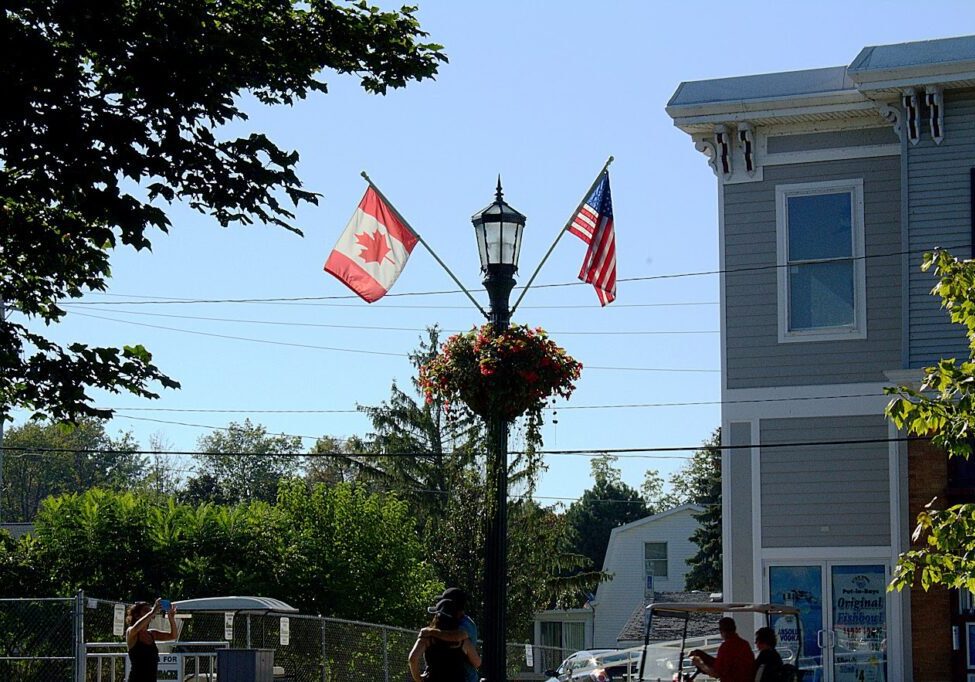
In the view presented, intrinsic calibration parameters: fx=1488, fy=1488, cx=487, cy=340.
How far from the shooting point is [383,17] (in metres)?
11.8

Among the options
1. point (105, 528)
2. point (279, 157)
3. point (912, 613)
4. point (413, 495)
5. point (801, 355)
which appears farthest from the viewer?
point (413, 495)

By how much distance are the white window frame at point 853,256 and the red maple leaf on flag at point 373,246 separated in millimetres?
7672

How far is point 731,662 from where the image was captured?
1463cm

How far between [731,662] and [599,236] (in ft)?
18.2

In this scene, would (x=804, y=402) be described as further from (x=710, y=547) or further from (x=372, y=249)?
(x=710, y=547)

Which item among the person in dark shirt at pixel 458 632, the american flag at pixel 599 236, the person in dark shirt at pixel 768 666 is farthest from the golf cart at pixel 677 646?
the person in dark shirt at pixel 458 632

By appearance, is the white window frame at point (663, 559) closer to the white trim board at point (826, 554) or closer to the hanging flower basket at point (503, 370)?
the white trim board at point (826, 554)

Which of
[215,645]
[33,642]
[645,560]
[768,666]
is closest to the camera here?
[768,666]

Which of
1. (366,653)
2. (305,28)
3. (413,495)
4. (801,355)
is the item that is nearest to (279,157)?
(305,28)

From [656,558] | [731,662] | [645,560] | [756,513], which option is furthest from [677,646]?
[656,558]

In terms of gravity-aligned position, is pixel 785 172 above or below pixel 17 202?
above

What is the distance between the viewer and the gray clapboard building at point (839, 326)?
20.8 meters

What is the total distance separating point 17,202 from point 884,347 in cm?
1373

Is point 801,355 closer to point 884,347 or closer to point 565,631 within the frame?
point 884,347
